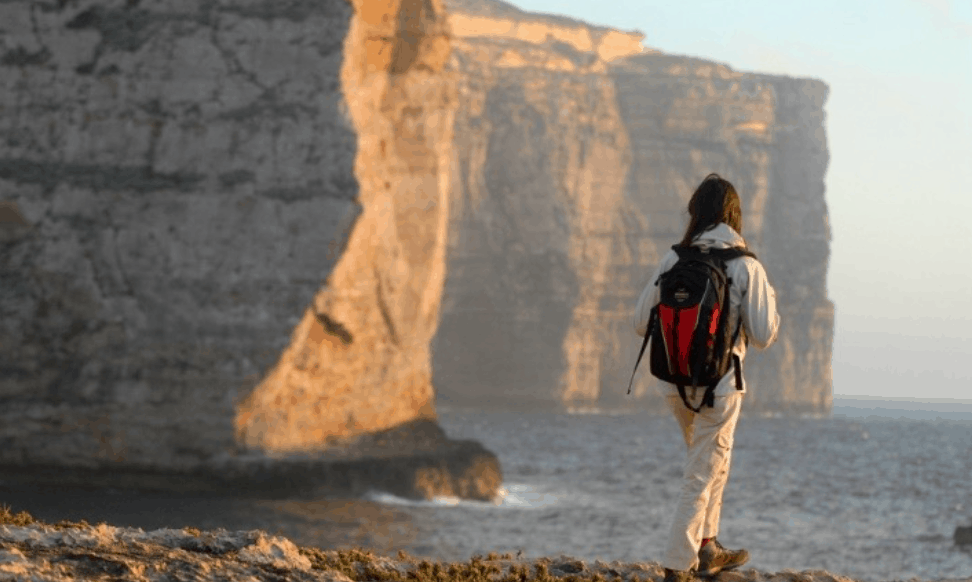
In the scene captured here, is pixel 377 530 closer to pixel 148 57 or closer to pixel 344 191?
pixel 344 191

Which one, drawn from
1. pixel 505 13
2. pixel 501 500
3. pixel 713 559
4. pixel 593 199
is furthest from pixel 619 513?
pixel 505 13

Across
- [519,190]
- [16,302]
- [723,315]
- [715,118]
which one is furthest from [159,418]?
[715,118]

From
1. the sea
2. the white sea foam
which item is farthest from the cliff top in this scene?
the white sea foam

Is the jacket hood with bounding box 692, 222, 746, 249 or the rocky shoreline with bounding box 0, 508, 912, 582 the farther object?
the jacket hood with bounding box 692, 222, 746, 249

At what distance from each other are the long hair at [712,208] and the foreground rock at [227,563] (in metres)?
1.57

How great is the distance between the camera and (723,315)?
6.52 metres

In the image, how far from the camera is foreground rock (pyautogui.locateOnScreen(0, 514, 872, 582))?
5129 millimetres

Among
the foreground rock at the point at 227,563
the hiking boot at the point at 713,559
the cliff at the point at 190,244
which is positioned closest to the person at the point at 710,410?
the hiking boot at the point at 713,559

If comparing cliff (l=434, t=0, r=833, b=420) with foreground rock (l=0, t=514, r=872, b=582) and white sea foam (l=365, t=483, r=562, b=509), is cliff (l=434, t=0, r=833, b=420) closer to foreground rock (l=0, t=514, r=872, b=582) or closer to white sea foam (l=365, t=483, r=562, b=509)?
white sea foam (l=365, t=483, r=562, b=509)

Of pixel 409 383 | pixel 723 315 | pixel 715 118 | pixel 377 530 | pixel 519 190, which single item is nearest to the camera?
pixel 723 315

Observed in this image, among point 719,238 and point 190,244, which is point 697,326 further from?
point 190,244

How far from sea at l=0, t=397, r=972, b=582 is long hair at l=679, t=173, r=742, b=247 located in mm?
2749

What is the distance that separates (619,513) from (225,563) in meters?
27.5

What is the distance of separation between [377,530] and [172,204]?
8724 millimetres
